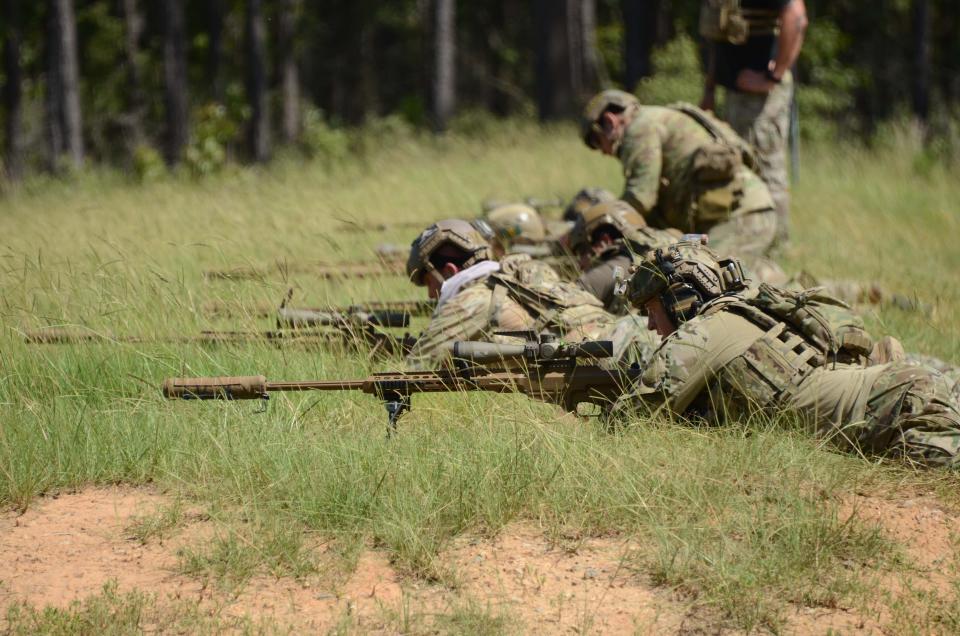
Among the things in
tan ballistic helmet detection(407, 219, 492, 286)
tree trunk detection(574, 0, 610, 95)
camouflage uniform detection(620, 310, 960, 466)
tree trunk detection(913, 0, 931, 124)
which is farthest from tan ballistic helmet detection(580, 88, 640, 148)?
tree trunk detection(574, 0, 610, 95)

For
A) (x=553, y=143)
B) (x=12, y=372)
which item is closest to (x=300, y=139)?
(x=553, y=143)

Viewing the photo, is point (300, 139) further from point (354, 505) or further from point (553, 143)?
point (354, 505)

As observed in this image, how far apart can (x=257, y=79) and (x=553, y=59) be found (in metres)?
6.98

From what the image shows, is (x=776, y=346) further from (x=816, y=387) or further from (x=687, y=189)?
(x=687, y=189)

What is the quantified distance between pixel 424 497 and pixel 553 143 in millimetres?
10900

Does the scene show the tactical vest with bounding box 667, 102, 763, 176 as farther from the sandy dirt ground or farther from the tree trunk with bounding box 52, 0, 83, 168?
the tree trunk with bounding box 52, 0, 83, 168

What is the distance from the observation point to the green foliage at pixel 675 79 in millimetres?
15680

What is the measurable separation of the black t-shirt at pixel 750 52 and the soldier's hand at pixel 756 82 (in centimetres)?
10

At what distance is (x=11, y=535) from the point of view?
4547 mm

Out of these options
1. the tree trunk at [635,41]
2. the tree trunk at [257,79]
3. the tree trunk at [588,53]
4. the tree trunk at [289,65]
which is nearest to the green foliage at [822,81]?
the tree trunk at [635,41]

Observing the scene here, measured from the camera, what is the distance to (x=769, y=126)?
9.42 m

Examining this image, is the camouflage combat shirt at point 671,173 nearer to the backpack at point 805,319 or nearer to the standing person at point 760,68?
the standing person at point 760,68

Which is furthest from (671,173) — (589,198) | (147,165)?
(147,165)

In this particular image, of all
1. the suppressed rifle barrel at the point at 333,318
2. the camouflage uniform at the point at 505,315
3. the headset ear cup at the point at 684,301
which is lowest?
the suppressed rifle barrel at the point at 333,318
